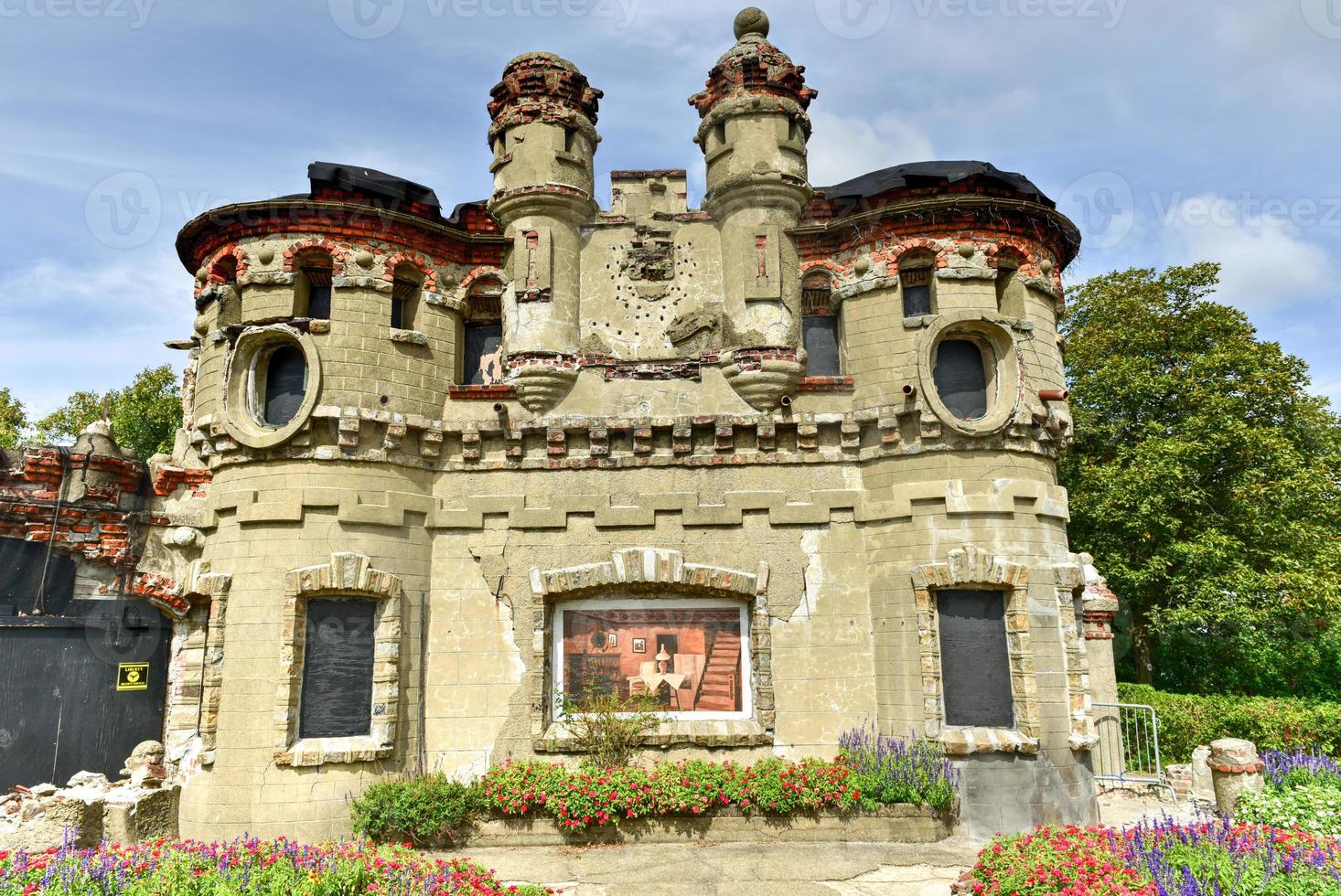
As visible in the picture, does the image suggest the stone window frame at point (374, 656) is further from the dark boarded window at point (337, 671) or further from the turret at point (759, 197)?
the turret at point (759, 197)

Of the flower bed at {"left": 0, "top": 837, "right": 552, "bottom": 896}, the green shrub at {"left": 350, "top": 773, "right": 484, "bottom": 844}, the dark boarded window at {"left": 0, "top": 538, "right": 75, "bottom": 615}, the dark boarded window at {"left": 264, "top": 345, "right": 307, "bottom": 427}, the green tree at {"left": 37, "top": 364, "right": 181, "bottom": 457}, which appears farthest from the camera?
the green tree at {"left": 37, "top": 364, "right": 181, "bottom": 457}

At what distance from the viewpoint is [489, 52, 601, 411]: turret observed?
1296 cm

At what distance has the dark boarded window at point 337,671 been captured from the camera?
1130 centimetres

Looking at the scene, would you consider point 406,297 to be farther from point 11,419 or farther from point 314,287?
point 11,419

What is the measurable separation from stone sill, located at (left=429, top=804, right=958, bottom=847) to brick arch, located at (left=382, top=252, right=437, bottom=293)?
7713 millimetres

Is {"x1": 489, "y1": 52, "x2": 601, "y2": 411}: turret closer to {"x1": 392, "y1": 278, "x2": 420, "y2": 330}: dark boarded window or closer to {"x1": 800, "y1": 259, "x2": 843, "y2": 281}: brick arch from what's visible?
{"x1": 392, "y1": 278, "x2": 420, "y2": 330}: dark boarded window

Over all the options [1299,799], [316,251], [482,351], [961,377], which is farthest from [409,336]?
[1299,799]

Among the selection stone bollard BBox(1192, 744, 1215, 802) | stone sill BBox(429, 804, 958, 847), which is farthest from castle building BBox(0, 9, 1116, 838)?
stone bollard BBox(1192, 744, 1215, 802)

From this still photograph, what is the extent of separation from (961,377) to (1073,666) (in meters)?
4.28

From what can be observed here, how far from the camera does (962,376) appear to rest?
1248 centimetres

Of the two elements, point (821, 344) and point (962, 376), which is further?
point (821, 344)

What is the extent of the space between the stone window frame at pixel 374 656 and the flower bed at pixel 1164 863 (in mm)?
7446

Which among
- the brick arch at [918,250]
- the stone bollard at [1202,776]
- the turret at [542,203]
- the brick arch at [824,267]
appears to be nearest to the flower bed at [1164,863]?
the stone bollard at [1202,776]

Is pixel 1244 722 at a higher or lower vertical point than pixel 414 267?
lower
